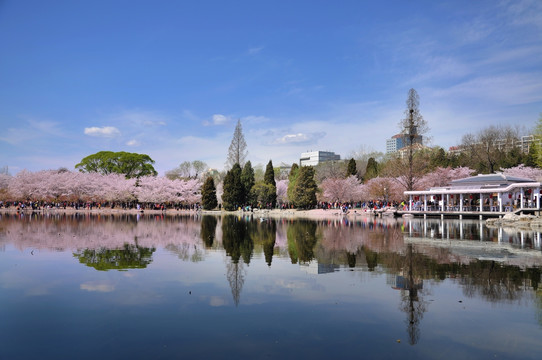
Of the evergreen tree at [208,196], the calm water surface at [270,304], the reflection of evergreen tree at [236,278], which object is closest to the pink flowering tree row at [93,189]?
the evergreen tree at [208,196]

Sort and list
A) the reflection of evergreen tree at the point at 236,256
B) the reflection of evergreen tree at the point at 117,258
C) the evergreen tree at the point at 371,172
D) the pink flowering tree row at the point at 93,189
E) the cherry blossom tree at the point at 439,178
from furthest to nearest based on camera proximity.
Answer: the evergreen tree at the point at 371,172 < the pink flowering tree row at the point at 93,189 < the cherry blossom tree at the point at 439,178 < the reflection of evergreen tree at the point at 117,258 < the reflection of evergreen tree at the point at 236,256

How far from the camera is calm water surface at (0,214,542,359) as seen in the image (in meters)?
6.48

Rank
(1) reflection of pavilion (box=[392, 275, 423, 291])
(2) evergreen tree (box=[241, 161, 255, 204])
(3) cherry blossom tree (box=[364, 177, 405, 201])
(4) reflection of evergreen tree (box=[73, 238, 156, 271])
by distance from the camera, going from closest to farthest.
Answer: (1) reflection of pavilion (box=[392, 275, 423, 291]) < (4) reflection of evergreen tree (box=[73, 238, 156, 271]) < (3) cherry blossom tree (box=[364, 177, 405, 201]) < (2) evergreen tree (box=[241, 161, 255, 204])

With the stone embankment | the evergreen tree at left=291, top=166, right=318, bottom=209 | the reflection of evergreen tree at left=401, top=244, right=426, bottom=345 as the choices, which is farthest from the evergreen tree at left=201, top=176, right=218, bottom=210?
the reflection of evergreen tree at left=401, top=244, right=426, bottom=345

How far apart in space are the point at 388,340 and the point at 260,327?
2.37m

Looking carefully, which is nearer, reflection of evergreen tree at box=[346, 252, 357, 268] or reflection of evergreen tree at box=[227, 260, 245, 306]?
reflection of evergreen tree at box=[227, 260, 245, 306]

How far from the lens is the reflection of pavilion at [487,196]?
131ft

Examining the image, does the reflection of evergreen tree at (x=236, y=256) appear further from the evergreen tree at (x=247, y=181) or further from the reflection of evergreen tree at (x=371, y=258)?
the evergreen tree at (x=247, y=181)

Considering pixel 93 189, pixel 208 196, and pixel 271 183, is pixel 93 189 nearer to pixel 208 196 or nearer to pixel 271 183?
pixel 208 196

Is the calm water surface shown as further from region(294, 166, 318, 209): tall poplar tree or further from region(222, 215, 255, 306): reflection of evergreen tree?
region(294, 166, 318, 209): tall poplar tree

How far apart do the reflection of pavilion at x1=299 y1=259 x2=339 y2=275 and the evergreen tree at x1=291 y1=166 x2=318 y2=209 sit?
139ft

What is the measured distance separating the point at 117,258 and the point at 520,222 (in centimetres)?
3112

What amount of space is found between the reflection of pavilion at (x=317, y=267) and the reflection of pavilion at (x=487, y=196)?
1329 inches

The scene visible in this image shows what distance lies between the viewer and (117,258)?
14.8 m
